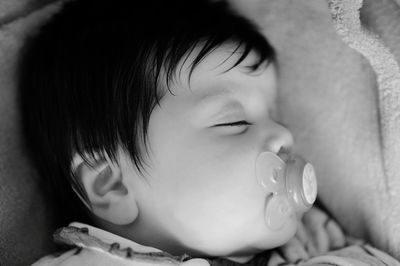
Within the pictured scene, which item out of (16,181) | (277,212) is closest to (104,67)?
(16,181)

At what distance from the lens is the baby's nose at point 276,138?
1002 millimetres

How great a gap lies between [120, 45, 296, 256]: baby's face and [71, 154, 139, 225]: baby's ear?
0.02 meters

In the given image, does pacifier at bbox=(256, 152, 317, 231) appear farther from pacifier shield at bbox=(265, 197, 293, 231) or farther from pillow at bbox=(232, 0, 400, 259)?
pillow at bbox=(232, 0, 400, 259)

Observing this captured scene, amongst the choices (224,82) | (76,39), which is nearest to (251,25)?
(224,82)

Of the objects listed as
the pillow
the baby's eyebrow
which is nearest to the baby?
the baby's eyebrow

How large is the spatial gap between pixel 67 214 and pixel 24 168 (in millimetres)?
129

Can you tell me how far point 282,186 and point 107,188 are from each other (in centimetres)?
32

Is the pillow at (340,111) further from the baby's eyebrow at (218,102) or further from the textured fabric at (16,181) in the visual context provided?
the textured fabric at (16,181)

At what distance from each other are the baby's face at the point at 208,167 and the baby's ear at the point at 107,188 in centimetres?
2

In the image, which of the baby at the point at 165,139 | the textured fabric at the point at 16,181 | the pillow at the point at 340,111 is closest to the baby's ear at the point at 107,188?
the baby at the point at 165,139

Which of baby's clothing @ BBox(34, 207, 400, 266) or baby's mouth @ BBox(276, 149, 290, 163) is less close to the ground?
baby's mouth @ BBox(276, 149, 290, 163)

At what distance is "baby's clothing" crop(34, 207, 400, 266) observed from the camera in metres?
0.92

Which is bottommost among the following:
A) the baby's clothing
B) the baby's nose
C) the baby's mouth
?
the baby's clothing

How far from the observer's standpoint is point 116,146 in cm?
99
